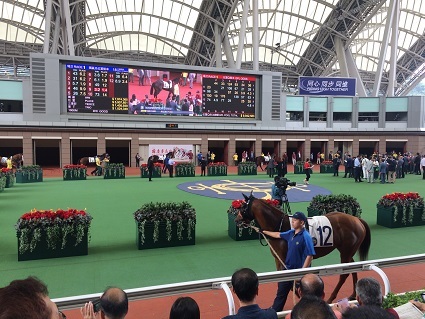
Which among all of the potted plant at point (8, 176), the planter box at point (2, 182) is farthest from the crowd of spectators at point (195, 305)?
the potted plant at point (8, 176)

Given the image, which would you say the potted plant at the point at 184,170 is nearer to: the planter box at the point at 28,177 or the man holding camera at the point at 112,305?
the planter box at the point at 28,177

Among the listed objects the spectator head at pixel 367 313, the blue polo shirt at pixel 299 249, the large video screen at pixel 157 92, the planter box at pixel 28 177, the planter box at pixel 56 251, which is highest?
the large video screen at pixel 157 92

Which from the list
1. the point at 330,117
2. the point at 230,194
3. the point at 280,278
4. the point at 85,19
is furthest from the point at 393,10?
the point at 280,278

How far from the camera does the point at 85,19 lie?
162ft

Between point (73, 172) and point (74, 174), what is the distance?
0.16 metres

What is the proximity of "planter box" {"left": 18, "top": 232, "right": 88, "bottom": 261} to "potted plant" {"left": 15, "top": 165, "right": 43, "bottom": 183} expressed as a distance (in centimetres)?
1672

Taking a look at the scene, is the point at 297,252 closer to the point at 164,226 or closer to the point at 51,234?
the point at 164,226

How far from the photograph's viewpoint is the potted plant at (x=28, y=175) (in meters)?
22.0

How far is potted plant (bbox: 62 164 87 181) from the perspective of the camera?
931 inches

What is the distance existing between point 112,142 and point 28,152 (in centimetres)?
855

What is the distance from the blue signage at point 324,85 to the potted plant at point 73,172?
27.7 metres

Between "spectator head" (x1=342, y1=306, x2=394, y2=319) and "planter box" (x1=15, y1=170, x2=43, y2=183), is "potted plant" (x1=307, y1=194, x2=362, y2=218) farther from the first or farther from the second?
"planter box" (x1=15, y1=170, x2=43, y2=183)

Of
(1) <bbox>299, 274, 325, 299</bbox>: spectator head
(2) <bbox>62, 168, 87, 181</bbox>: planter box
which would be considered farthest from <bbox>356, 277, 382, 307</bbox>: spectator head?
(2) <bbox>62, 168, 87, 181</bbox>: planter box

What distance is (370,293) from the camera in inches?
123
